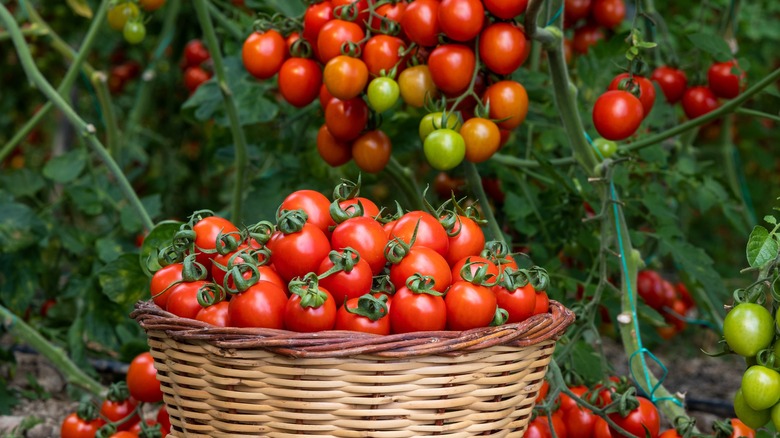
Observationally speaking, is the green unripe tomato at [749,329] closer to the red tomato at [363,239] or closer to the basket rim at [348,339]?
the basket rim at [348,339]

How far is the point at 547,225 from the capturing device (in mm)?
2088

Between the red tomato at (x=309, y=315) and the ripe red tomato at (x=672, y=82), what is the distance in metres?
1.22

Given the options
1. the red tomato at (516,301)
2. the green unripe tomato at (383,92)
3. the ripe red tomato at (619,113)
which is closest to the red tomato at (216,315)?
the red tomato at (516,301)

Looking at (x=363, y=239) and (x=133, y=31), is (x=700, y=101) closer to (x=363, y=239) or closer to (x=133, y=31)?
(x=363, y=239)

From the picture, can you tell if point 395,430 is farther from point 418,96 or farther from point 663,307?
point 663,307

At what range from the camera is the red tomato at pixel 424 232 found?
1.27 m

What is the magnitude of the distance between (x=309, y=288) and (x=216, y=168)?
64.2 inches

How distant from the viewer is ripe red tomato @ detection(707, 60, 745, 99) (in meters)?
2.01

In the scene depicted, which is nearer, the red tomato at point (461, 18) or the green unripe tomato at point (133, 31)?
the red tomato at point (461, 18)

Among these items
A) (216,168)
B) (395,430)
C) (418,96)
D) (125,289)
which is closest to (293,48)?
(418,96)

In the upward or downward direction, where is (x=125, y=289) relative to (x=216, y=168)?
upward

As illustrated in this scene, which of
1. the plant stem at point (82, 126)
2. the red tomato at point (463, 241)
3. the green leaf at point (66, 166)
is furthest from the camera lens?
the green leaf at point (66, 166)

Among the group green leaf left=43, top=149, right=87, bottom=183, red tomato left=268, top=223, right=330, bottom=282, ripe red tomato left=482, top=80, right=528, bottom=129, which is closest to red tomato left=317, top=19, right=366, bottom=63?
ripe red tomato left=482, top=80, right=528, bottom=129

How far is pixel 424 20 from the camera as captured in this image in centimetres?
153
